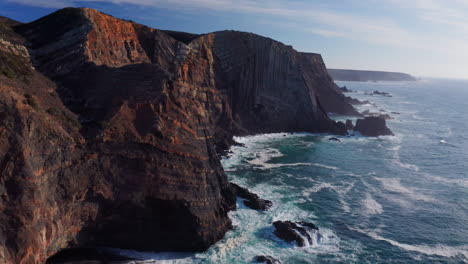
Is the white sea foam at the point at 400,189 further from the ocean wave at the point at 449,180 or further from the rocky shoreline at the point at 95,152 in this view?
the rocky shoreline at the point at 95,152

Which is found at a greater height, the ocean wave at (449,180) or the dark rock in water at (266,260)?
the ocean wave at (449,180)

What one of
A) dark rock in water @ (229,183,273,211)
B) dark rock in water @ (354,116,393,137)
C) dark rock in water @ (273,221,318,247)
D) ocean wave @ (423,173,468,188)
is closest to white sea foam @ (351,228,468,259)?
dark rock in water @ (273,221,318,247)

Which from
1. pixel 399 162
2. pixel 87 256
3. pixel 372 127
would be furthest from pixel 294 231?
pixel 372 127

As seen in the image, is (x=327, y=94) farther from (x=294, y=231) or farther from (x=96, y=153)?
(x=96, y=153)

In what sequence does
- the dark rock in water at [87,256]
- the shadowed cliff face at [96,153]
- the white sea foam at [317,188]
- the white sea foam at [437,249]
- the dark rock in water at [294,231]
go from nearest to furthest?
the shadowed cliff face at [96,153]
the dark rock in water at [87,256]
the dark rock in water at [294,231]
the white sea foam at [437,249]
the white sea foam at [317,188]

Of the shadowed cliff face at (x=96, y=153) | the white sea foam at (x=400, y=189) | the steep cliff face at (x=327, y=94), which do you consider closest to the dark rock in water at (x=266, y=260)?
the shadowed cliff face at (x=96, y=153)

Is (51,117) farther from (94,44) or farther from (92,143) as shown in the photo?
(94,44)

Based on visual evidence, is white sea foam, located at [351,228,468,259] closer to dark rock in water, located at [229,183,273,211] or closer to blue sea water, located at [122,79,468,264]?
blue sea water, located at [122,79,468,264]
